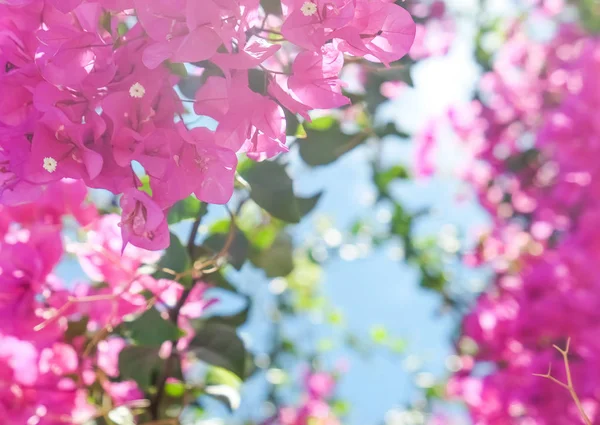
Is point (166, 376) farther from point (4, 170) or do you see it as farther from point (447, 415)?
point (447, 415)

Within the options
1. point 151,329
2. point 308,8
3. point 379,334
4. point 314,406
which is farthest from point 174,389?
point 379,334

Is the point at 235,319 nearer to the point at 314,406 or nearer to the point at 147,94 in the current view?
the point at 147,94

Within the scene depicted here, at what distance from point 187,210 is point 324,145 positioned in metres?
0.25

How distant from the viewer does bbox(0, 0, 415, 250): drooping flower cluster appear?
35 cm

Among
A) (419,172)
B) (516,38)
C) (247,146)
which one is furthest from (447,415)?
(247,146)

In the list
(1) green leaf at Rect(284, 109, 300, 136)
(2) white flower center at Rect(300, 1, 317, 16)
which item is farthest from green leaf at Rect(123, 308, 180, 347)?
(2) white flower center at Rect(300, 1, 317, 16)

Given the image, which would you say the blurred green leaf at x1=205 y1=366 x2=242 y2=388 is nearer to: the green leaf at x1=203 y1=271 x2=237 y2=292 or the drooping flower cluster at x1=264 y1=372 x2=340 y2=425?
the green leaf at x1=203 y1=271 x2=237 y2=292

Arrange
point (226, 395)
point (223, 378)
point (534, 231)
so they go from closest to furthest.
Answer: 1. point (226, 395)
2. point (223, 378)
3. point (534, 231)

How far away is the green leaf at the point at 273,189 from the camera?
57cm

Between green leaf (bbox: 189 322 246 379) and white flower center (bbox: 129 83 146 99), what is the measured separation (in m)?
0.35

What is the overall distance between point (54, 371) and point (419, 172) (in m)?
1.09

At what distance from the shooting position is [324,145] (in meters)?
0.72

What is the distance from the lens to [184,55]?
0.33 metres

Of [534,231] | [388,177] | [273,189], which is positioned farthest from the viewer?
[534,231]
